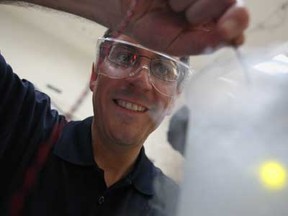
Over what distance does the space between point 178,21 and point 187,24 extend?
0.01 m

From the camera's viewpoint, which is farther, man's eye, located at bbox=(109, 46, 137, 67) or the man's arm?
man's eye, located at bbox=(109, 46, 137, 67)

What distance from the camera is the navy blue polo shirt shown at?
78cm

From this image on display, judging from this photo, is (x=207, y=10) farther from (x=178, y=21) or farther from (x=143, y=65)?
(x=143, y=65)

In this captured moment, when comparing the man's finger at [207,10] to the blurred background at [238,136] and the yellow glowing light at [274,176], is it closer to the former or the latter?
the blurred background at [238,136]

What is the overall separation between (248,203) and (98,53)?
0.52 meters

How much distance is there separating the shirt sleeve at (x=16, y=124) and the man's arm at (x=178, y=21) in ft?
1.19

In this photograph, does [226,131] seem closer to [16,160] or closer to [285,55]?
[285,55]

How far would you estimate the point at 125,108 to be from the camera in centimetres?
90

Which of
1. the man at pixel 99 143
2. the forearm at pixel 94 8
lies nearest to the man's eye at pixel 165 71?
the man at pixel 99 143

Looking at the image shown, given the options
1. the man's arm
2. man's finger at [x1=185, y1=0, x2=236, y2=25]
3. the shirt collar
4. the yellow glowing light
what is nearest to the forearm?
the man's arm

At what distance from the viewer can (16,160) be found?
2.65ft

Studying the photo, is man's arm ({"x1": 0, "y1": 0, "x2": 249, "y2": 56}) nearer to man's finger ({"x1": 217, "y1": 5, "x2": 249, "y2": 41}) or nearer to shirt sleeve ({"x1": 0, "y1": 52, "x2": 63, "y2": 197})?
man's finger ({"x1": 217, "y1": 5, "x2": 249, "y2": 41})

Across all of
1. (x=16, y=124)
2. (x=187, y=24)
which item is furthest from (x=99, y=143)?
(x=187, y=24)

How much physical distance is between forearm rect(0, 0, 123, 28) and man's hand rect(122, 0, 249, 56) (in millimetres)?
16
